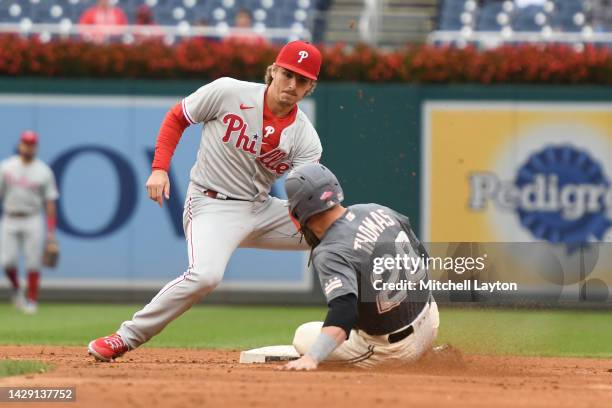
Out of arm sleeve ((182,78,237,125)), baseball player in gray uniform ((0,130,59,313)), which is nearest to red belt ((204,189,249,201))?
arm sleeve ((182,78,237,125))

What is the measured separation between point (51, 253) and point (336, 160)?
11.5 ft

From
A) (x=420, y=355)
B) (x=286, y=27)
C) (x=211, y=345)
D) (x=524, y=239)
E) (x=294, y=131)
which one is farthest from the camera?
(x=286, y=27)

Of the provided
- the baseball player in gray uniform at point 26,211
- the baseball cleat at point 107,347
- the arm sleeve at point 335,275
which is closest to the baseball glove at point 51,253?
the baseball player in gray uniform at point 26,211

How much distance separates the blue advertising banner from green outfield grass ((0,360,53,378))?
287 inches

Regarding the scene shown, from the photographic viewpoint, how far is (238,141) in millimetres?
7008

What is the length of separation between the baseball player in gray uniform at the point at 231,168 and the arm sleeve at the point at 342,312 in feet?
3.96

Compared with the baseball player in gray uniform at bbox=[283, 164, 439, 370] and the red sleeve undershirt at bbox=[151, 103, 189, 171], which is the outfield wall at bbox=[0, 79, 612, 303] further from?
the baseball player in gray uniform at bbox=[283, 164, 439, 370]

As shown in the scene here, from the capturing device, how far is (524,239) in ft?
44.8

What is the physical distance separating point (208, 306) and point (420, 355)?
7.97 metres

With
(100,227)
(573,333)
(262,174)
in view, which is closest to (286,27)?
(100,227)

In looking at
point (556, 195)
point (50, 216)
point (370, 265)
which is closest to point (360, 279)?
point (370, 265)

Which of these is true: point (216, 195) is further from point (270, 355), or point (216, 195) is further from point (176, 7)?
point (176, 7)

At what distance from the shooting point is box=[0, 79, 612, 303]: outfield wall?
1373 centimetres

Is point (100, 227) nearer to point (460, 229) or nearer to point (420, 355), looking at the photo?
point (460, 229)
